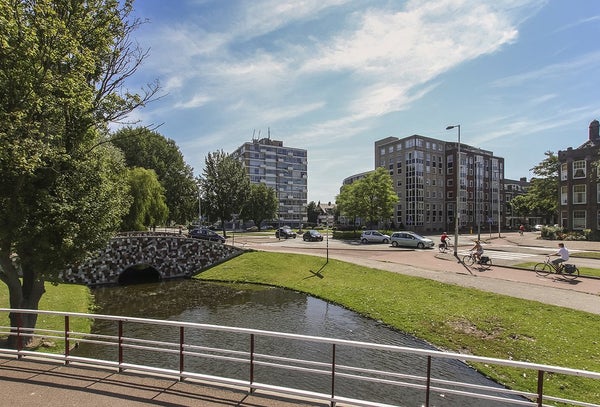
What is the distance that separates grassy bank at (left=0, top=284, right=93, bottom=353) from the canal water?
675 millimetres

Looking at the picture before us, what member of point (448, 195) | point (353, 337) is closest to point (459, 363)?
point (353, 337)

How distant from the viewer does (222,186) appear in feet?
185

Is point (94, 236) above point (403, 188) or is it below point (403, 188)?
below

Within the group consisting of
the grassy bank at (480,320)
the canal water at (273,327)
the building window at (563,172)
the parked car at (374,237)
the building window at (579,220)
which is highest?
the building window at (563,172)

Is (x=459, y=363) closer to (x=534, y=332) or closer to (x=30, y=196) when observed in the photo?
(x=534, y=332)

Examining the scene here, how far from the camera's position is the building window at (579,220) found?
49.1m

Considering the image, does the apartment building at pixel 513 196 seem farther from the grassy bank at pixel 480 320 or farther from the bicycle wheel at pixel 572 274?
the grassy bank at pixel 480 320

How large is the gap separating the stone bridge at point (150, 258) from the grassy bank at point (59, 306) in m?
2.68

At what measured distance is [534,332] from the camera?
12.7 meters

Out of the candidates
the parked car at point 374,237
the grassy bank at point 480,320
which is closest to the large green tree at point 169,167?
the parked car at point 374,237

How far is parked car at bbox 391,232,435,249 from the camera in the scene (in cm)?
3684

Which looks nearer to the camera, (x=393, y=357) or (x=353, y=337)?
(x=393, y=357)

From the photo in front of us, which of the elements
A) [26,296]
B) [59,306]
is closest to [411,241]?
[59,306]

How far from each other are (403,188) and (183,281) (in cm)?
5909
